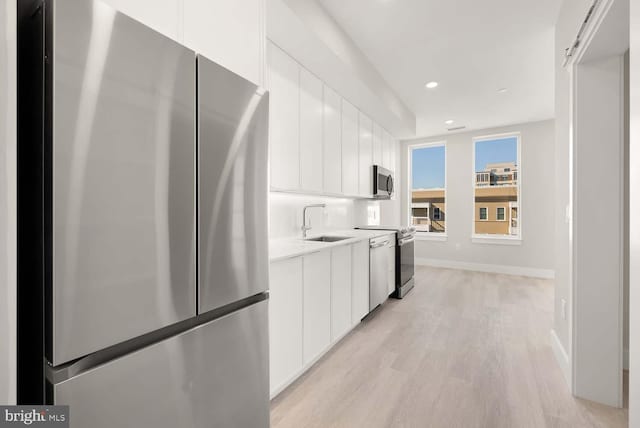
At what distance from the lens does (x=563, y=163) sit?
2160 mm

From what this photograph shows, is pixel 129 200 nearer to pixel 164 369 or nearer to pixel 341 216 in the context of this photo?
pixel 164 369

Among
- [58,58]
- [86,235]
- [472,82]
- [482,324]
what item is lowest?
[482,324]

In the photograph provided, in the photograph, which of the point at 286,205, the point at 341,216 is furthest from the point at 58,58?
the point at 341,216

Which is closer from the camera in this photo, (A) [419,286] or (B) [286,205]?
(B) [286,205]

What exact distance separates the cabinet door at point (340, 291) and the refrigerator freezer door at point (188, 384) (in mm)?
1220

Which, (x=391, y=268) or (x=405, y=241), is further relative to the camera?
(x=405, y=241)

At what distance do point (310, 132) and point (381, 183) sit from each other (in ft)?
6.24

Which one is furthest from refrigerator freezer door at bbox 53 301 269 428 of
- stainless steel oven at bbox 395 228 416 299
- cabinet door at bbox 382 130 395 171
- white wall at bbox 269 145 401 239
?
cabinet door at bbox 382 130 395 171

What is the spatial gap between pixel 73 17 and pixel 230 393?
120cm

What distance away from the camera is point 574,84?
1.87m

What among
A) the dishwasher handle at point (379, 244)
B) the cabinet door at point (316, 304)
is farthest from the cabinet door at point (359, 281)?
the cabinet door at point (316, 304)

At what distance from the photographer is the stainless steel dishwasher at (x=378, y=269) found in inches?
124

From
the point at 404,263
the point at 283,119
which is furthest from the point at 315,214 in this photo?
the point at 404,263

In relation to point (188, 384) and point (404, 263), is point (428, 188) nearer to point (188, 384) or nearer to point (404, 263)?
point (404, 263)
